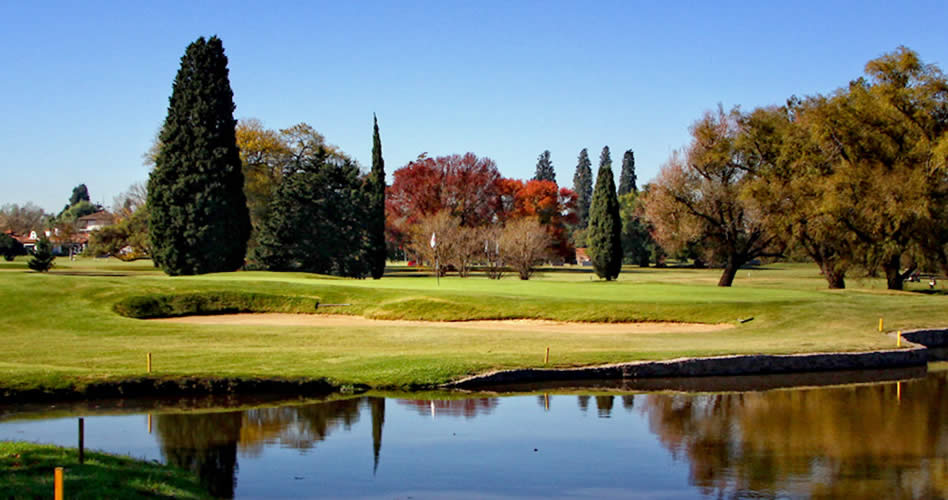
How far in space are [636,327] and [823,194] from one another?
20432 millimetres

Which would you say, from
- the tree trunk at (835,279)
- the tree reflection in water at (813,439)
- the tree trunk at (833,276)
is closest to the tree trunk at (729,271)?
the tree trunk at (833,276)

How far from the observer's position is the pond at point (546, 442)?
1136 cm

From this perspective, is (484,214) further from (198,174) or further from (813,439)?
(813,439)

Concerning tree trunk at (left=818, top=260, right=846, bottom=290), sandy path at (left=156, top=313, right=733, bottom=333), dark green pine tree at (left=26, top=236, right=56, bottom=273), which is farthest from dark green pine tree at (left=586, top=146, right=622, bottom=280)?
sandy path at (left=156, top=313, right=733, bottom=333)

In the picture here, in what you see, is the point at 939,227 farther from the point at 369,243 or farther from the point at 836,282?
the point at 369,243

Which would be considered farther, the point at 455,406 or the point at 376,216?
the point at 376,216

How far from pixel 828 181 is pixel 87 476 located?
41.4 m

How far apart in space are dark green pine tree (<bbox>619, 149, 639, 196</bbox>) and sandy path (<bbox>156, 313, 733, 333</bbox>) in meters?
119

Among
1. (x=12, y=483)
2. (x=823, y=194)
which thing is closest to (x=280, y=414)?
(x=12, y=483)

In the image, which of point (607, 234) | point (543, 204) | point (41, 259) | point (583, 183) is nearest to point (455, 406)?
point (41, 259)

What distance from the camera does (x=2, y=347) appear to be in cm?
2092

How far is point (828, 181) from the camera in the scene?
44.2 m

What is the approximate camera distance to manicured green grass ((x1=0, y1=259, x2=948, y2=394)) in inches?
742

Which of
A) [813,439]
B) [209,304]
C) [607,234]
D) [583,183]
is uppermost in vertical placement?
[583,183]
